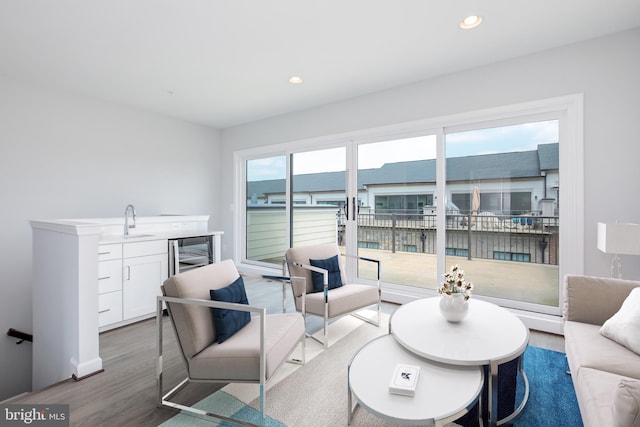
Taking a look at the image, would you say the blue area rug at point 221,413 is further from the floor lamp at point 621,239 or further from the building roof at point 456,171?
the building roof at point 456,171

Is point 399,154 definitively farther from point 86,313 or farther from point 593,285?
point 86,313

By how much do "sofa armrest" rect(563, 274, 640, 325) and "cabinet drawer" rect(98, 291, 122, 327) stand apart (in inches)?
154

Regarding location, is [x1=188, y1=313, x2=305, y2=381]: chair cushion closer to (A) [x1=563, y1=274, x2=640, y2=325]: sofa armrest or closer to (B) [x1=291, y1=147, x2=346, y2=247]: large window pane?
(A) [x1=563, y1=274, x2=640, y2=325]: sofa armrest

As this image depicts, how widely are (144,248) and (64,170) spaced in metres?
1.78

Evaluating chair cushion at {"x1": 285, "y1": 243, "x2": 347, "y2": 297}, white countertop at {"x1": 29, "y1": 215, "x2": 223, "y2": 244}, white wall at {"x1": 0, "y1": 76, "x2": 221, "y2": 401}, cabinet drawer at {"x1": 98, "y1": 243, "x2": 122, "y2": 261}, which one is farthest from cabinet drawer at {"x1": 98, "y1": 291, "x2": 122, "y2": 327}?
chair cushion at {"x1": 285, "y1": 243, "x2": 347, "y2": 297}

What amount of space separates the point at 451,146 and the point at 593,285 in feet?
6.51

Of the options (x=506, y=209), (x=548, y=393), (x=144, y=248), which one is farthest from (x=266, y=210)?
(x=548, y=393)

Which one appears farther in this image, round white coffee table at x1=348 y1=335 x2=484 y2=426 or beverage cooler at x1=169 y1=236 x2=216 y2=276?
→ beverage cooler at x1=169 y1=236 x2=216 y2=276

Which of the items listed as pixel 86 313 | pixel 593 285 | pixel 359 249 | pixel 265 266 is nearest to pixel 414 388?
pixel 593 285

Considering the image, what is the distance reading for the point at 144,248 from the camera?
3.37 meters

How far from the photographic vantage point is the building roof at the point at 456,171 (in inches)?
125

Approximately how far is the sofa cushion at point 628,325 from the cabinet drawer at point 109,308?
396 cm

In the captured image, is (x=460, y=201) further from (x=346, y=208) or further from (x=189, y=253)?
(x=189, y=253)

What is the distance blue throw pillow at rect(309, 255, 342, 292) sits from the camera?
3.02 m
